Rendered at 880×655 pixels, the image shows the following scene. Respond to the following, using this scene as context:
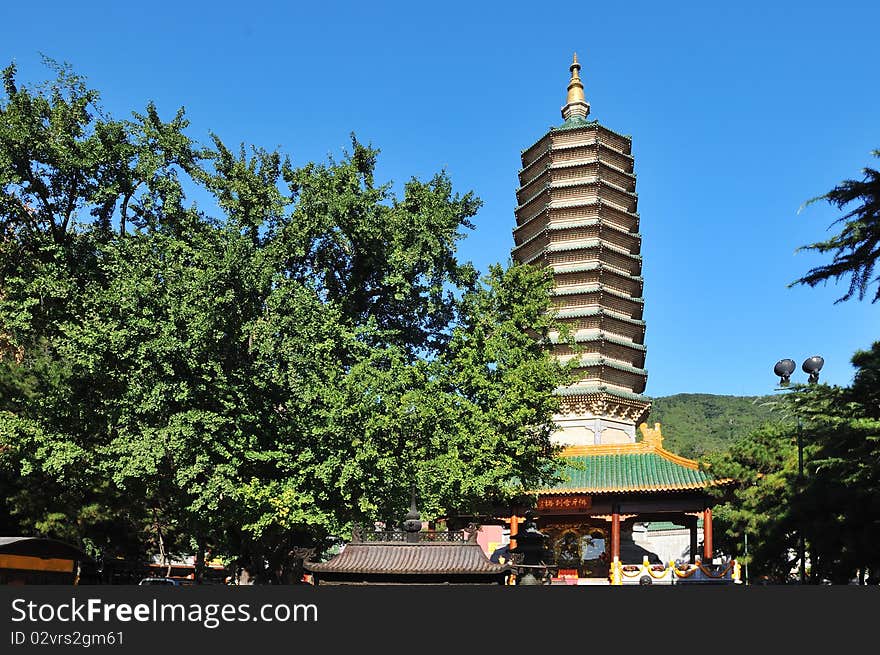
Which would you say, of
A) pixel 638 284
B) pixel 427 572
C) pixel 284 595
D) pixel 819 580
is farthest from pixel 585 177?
pixel 284 595

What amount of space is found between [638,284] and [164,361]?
2697 cm

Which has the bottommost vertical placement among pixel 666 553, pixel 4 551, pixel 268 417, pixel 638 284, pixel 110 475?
pixel 666 553

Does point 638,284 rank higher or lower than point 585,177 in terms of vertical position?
lower

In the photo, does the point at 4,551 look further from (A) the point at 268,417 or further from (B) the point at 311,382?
(B) the point at 311,382

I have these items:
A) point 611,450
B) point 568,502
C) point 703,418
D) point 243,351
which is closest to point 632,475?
point 611,450

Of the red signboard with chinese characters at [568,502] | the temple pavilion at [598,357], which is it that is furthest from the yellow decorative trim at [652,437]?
the red signboard with chinese characters at [568,502]

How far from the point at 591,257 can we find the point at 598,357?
5.37 m

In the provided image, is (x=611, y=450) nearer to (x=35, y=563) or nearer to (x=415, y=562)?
(x=415, y=562)

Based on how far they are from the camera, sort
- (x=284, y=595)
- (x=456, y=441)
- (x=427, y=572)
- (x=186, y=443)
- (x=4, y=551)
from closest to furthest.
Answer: (x=284, y=595) < (x=427, y=572) < (x=4, y=551) < (x=186, y=443) < (x=456, y=441)

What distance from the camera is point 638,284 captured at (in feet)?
126

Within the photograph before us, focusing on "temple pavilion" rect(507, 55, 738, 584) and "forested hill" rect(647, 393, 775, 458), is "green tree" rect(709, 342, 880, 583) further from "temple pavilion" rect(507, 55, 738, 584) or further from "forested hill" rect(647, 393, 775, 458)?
"forested hill" rect(647, 393, 775, 458)

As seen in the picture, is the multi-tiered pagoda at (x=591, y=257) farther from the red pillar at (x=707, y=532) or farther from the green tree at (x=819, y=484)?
the green tree at (x=819, y=484)

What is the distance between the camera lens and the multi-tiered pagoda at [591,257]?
3541 centimetres

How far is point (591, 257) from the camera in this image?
37.6m
